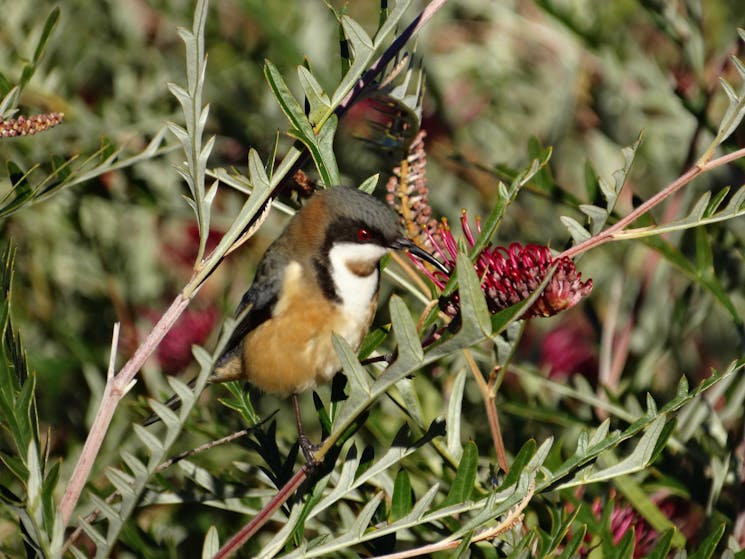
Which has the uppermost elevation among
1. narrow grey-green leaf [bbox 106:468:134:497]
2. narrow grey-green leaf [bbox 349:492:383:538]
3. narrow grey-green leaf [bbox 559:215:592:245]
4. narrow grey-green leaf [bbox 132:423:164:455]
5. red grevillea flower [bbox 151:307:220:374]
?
narrow grey-green leaf [bbox 559:215:592:245]

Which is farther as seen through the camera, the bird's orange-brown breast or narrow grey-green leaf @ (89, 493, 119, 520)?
the bird's orange-brown breast

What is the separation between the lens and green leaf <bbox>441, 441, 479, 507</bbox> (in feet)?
5.20

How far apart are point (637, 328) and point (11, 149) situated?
2.03 meters

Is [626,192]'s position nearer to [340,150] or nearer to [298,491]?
[340,150]

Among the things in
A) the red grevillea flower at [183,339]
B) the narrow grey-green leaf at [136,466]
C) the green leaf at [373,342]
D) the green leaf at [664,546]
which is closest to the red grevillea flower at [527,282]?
the green leaf at [373,342]

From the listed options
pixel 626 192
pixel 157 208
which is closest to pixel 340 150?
pixel 157 208

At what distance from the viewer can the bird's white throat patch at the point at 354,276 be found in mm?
2260

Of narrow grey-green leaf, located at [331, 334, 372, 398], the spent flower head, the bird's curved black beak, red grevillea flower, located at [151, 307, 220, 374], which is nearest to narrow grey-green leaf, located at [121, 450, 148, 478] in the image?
narrow grey-green leaf, located at [331, 334, 372, 398]

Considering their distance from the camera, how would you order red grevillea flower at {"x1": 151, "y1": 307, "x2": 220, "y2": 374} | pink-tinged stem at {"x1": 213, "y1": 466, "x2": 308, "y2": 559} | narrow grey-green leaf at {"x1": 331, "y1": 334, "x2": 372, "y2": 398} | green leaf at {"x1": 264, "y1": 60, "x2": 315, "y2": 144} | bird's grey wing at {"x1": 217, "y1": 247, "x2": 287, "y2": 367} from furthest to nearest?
red grevillea flower at {"x1": 151, "y1": 307, "x2": 220, "y2": 374} < bird's grey wing at {"x1": 217, "y1": 247, "x2": 287, "y2": 367} < green leaf at {"x1": 264, "y1": 60, "x2": 315, "y2": 144} < pink-tinged stem at {"x1": 213, "y1": 466, "x2": 308, "y2": 559} < narrow grey-green leaf at {"x1": 331, "y1": 334, "x2": 372, "y2": 398}

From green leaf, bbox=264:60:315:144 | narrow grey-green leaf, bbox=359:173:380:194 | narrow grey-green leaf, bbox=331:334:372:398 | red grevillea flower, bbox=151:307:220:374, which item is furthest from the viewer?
red grevillea flower, bbox=151:307:220:374

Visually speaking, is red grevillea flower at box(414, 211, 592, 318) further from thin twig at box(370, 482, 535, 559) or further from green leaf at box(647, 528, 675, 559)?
green leaf at box(647, 528, 675, 559)

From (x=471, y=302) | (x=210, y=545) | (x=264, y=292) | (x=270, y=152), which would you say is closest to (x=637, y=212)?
(x=471, y=302)

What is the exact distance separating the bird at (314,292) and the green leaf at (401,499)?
1.67 feet

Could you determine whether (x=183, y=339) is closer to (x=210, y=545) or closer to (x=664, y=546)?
(x=210, y=545)
